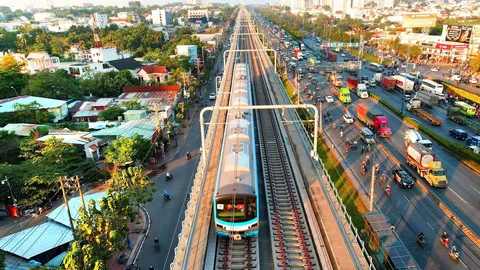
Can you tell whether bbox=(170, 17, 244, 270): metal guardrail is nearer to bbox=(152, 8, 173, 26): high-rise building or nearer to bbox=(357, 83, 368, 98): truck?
bbox=(357, 83, 368, 98): truck

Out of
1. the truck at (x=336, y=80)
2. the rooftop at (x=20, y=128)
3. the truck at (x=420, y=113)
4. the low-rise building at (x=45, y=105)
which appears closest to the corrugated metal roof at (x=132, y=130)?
the rooftop at (x=20, y=128)

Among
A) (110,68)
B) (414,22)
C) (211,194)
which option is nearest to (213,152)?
(211,194)

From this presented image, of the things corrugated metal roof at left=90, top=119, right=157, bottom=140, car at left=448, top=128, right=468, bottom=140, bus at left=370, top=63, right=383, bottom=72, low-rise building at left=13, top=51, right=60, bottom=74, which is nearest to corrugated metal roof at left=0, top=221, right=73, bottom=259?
corrugated metal roof at left=90, top=119, right=157, bottom=140

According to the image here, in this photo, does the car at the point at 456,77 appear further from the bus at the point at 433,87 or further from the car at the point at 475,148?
the car at the point at 475,148

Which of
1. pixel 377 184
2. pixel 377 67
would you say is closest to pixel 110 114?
pixel 377 184

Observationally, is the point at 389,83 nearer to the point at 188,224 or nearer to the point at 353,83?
the point at 353,83

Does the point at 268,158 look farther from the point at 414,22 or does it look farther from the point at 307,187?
the point at 414,22
